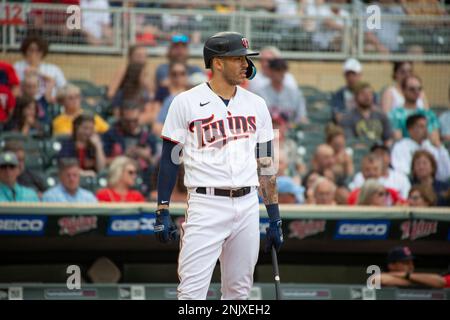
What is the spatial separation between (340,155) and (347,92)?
128 centimetres

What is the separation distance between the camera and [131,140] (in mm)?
9461

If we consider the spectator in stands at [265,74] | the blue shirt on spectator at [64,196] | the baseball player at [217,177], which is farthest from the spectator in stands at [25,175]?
the baseball player at [217,177]

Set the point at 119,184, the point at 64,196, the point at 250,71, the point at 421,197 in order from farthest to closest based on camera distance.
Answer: the point at 421,197
the point at 119,184
the point at 64,196
the point at 250,71

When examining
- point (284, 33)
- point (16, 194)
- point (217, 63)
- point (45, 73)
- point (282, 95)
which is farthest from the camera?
point (284, 33)

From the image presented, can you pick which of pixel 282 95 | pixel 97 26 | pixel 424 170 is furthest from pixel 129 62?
pixel 424 170

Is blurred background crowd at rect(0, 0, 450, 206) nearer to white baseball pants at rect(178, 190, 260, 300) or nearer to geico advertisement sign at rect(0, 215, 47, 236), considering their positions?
geico advertisement sign at rect(0, 215, 47, 236)

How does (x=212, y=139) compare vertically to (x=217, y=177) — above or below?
above

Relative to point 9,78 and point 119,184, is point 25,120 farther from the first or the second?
point 119,184

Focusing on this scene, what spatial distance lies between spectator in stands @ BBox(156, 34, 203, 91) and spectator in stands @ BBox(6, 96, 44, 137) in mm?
1367

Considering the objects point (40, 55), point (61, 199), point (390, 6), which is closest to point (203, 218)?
point (61, 199)

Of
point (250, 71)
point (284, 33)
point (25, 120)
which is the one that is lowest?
point (25, 120)

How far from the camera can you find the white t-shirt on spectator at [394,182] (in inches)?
361

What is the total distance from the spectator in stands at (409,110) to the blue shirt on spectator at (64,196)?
3.33m

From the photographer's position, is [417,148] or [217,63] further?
[417,148]
